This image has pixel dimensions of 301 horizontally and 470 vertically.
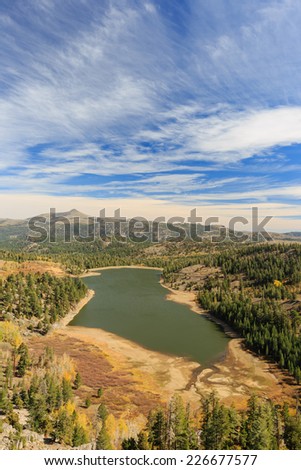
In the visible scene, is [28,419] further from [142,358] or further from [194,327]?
[194,327]

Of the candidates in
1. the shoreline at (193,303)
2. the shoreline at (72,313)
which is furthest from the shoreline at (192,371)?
the shoreline at (193,303)

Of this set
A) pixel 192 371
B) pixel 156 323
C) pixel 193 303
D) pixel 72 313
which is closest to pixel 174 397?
pixel 192 371

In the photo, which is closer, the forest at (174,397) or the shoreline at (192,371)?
the forest at (174,397)

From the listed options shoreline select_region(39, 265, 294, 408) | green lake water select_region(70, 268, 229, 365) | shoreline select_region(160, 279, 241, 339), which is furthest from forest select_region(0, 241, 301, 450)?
green lake water select_region(70, 268, 229, 365)

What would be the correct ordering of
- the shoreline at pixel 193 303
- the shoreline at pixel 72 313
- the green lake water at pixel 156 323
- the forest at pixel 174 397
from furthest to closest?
the shoreline at pixel 193 303
the shoreline at pixel 72 313
the green lake water at pixel 156 323
the forest at pixel 174 397

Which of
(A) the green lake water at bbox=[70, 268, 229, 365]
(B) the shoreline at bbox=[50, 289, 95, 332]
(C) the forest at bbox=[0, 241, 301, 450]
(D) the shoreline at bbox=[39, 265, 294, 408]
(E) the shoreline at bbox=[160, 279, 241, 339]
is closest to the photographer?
(C) the forest at bbox=[0, 241, 301, 450]

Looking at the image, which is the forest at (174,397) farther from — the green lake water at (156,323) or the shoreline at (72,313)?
the green lake water at (156,323)

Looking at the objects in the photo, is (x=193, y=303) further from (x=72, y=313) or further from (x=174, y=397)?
(x=174, y=397)

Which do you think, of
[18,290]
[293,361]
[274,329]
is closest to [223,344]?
[274,329]

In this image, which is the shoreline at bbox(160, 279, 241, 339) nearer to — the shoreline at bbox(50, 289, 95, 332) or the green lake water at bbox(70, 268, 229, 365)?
the green lake water at bbox(70, 268, 229, 365)
